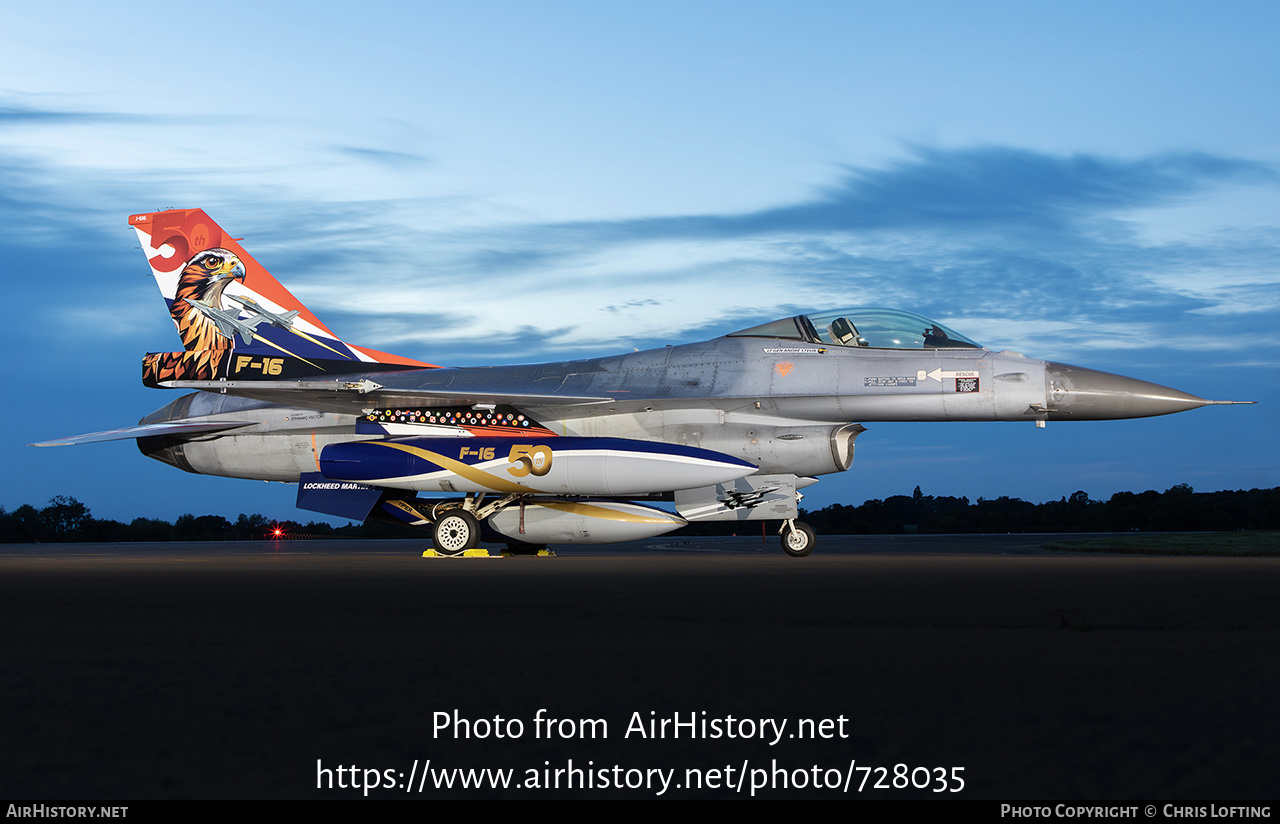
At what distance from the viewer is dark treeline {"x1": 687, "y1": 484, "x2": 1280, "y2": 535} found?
81.3 ft

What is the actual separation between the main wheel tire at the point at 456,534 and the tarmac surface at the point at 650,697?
8715 millimetres

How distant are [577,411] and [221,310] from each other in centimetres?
661

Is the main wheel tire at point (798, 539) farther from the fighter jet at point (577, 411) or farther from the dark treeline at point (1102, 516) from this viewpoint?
the dark treeline at point (1102, 516)

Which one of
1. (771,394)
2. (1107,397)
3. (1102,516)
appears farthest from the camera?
(1102,516)

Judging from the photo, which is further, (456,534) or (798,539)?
(456,534)

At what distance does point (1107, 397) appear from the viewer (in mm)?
12398

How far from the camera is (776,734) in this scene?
222 cm

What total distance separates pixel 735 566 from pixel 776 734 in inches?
310

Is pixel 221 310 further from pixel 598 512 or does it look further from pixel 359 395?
pixel 598 512

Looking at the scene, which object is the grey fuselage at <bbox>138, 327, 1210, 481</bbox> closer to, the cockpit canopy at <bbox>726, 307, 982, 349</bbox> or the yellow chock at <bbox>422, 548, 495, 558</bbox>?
the cockpit canopy at <bbox>726, 307, 982, 349</bbox>

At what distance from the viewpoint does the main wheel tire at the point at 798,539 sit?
13.0 meters

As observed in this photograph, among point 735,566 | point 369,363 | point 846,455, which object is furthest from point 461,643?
point 369,363

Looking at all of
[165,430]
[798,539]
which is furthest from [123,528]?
[798,539]

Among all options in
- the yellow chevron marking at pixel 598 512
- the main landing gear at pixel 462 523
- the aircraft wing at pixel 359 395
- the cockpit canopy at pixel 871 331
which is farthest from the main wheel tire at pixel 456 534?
the cockpit canopy at pixel 871 331
